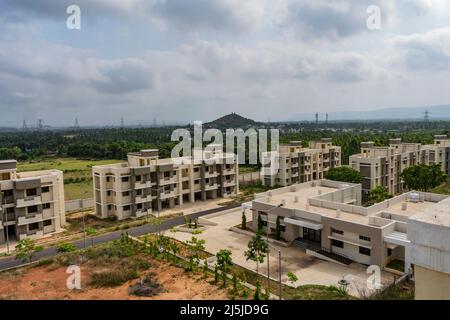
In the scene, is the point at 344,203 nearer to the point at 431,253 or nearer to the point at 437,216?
the point at 437,216

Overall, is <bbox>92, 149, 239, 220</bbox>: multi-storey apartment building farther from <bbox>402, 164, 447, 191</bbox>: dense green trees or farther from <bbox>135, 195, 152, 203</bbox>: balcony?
<bbox>402, 164, 447, 191</bbox>: dense green trees

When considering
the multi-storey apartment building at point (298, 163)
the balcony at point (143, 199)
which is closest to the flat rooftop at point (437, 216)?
the balcony at point (143, 199)

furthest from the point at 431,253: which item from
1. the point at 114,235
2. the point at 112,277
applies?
the point at 114,235

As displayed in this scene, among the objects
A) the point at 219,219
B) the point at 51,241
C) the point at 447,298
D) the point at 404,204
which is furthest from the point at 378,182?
the point at 447,298

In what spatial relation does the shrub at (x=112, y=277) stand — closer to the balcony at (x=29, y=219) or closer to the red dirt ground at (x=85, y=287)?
the red dirt ground at (x=85, y=287)

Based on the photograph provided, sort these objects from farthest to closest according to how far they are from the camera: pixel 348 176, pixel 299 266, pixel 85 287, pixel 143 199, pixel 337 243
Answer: pixel 348 176 < pixel 143 199 < pixel 337 243 < pixel 299 266 < pixel 85 287

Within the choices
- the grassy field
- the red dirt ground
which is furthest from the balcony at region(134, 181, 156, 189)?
the red dirt ground
